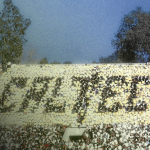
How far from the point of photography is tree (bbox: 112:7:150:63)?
1005 centimetres

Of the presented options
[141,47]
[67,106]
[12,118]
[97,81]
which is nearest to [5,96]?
[12,118]

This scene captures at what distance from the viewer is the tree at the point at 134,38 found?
33.0ft

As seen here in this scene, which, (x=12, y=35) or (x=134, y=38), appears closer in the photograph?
(x=12, y=35)

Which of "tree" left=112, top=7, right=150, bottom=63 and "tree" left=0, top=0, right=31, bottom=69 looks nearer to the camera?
"tree" left=0, top=0, right=31, bottom=69

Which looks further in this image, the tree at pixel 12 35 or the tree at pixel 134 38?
the tree at pixel 134 38

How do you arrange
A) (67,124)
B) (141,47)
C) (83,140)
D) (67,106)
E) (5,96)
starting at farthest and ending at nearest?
(141,47), (5,96), (67,106), (67,124), (83,140)

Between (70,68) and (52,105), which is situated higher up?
(70,68)

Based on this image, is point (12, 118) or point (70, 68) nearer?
point (12, 118)

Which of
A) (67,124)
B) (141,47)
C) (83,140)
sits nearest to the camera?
(83,140)

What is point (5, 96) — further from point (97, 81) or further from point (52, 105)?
point (97, 81)

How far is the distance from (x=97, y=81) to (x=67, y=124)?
1.64m

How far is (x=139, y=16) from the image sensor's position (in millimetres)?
10359

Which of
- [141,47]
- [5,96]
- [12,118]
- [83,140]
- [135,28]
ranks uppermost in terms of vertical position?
[135,28]

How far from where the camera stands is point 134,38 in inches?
408
